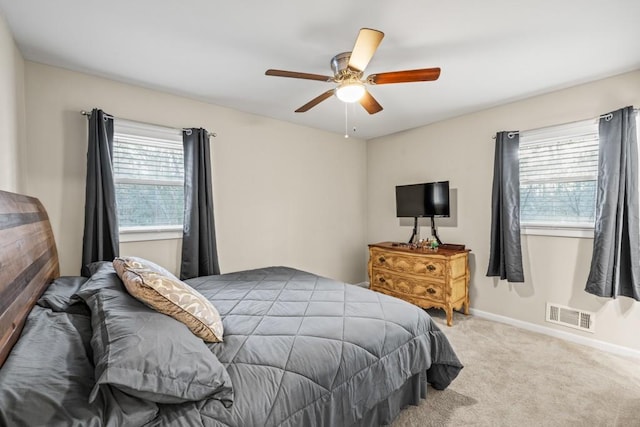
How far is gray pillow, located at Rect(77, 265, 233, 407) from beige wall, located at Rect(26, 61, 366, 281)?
1818mm

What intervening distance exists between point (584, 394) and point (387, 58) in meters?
2.79

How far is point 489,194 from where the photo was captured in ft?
11.4

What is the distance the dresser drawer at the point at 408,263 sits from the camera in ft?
11.1

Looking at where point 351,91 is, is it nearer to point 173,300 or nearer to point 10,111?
A: point 173,300

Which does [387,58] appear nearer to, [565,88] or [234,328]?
[565,88]

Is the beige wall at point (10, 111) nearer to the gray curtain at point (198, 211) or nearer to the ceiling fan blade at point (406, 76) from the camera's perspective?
the gray curtain at point (198, 211)

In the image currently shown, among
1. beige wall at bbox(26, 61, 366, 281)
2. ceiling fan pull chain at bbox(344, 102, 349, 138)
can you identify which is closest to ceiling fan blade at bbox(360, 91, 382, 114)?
ceiling fan pull chain at bbox(344, 102, 349, 138)

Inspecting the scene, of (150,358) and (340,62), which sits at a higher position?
(340,62)

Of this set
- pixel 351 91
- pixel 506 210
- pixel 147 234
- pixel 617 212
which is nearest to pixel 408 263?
pixel 506 210

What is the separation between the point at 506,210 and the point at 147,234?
3.65 m

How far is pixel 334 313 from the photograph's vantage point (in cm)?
182

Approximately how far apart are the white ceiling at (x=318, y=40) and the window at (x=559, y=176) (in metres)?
0.47

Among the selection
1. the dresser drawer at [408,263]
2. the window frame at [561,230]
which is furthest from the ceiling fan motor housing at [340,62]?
the window frame at [561,230]

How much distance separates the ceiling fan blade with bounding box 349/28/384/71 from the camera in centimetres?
162
